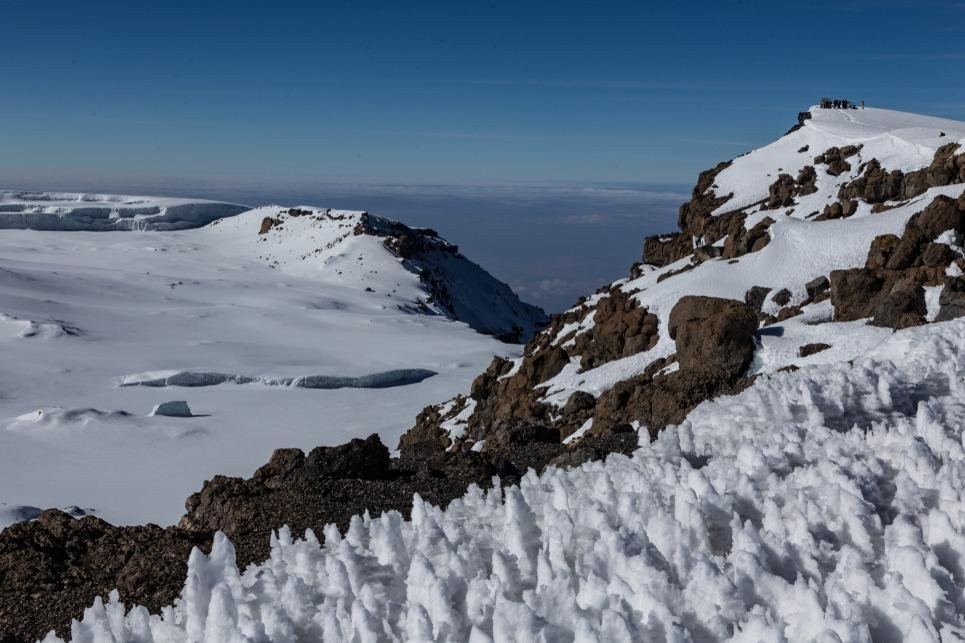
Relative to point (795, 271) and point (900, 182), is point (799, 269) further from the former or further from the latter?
point (900, 182)

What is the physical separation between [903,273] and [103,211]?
381ft

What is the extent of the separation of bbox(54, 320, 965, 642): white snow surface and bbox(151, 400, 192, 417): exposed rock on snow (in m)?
28.6

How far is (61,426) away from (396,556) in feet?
90.3

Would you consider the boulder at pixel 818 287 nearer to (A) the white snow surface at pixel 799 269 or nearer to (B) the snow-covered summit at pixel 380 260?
(A) the white snow surface at pixel 799 269

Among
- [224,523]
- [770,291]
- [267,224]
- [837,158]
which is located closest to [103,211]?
[267,224]

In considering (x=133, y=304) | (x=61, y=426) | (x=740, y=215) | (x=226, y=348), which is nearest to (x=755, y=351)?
(x=740, y=215)

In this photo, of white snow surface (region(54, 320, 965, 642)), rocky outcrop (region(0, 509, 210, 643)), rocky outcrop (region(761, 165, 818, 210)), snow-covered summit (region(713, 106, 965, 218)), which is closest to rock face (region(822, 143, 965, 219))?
snow-covered summit (region(713, 106, 965, 218))

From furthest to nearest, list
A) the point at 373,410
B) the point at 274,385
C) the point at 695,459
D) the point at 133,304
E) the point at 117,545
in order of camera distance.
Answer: the point at 133,304, the point at 274,385, the point at 373,410, the point at 117,545, the point at 695,459

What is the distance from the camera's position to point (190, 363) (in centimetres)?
4184

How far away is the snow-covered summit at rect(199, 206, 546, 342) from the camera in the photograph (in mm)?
78562

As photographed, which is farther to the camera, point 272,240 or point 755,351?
point 272,240

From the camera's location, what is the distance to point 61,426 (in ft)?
92.3

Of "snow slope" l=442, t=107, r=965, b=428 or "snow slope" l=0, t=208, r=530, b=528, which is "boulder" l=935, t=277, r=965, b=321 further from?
"snow slope" l=0, t=208, r=530, b=528

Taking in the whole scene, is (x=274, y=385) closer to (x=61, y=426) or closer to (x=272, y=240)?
(x=61, y=426)
